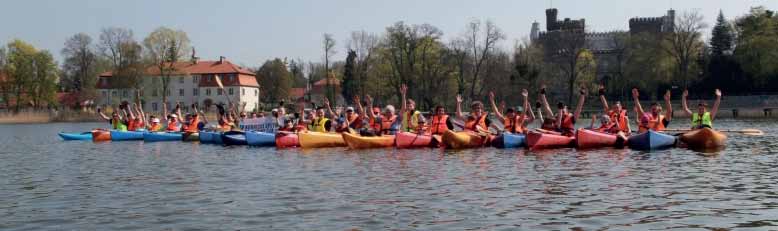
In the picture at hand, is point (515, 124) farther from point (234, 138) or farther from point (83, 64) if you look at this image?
point (83, 64)

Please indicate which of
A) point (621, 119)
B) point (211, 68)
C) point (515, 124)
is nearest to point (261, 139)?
point (515, 124)

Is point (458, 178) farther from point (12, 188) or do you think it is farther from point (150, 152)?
point (150, 152)

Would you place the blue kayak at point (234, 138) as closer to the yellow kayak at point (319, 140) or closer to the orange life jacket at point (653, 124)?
the yellow kayak at point (319, 140)

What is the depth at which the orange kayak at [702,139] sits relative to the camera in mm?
19297

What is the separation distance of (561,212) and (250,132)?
48.3 feet

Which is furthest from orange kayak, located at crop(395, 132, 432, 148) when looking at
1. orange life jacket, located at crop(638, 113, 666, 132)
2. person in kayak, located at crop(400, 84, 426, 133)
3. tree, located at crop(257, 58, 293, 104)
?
tree, located at crop(257, 58, 293, 104)

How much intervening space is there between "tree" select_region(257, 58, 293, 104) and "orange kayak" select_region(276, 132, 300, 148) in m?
72.7

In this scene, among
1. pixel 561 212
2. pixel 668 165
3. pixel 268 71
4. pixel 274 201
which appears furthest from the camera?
pixel 268 71

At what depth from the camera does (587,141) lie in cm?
1944

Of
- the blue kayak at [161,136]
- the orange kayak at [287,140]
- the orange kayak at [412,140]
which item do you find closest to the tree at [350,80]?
the blue kayak at [161,136]

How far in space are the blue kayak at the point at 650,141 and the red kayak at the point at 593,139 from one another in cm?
42

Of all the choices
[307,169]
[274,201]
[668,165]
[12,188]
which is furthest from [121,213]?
[668,165]

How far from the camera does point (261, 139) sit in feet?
75.4

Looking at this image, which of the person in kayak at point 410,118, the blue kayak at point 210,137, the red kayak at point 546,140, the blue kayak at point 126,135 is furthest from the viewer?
the blue kayak at point 126,135
